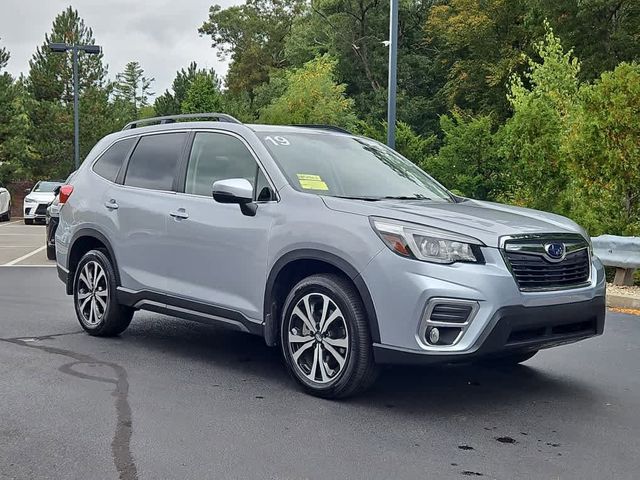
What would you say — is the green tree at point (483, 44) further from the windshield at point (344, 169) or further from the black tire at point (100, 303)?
the black tire at point (100, 303)

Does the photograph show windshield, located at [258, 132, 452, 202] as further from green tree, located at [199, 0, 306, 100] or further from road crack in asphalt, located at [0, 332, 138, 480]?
green tree, located at [199, 0, 306, 100]

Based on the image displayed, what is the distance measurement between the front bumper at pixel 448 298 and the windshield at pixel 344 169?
1.00 metres

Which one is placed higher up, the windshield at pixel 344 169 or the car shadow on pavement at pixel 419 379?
the windshield at pixel 344 169

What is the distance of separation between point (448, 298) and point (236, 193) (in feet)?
5.57

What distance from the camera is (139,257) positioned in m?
6.80

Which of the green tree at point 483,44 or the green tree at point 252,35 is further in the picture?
the green tree at point 252,35

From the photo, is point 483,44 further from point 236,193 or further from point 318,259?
point 318,259

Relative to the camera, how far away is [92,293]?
7.43m

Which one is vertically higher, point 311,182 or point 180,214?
point 311,182

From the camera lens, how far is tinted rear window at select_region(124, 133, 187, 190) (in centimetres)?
680

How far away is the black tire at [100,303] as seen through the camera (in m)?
7.20

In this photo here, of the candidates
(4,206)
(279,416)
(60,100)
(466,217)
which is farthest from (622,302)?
(60,100)

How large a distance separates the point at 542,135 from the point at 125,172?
1000 cm

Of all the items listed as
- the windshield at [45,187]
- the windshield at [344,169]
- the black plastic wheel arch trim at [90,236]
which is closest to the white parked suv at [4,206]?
the windshield at [45,187]
